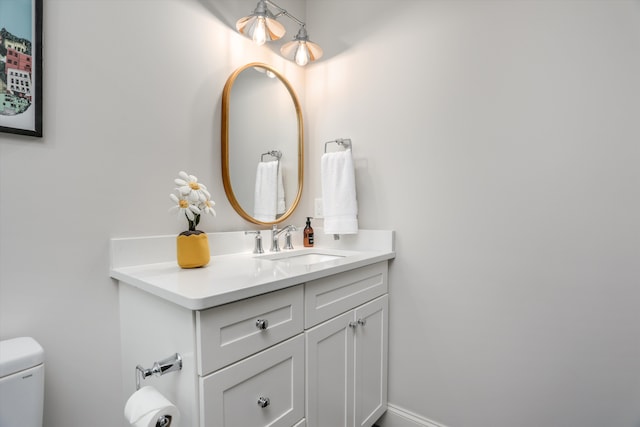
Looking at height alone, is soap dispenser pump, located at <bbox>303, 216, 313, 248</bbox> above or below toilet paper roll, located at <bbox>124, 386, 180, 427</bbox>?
above

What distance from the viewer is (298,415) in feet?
3.33

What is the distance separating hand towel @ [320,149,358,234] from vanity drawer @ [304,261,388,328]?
0.26m

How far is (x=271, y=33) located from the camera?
151 cm

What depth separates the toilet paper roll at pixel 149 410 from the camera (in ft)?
2.37

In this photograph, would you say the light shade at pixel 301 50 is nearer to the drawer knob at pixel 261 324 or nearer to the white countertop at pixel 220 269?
the white countertop at pixel 220 269

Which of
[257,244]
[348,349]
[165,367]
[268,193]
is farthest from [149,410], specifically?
[268,193]

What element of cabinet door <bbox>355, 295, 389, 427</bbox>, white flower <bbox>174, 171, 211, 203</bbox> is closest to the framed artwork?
white flower <bbox>174, 171, 211, 203</bbox>

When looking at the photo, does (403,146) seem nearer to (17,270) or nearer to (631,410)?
(631,410)

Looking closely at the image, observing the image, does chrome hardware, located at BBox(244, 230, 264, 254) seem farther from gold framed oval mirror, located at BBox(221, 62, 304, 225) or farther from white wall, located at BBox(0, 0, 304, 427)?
white wall, located at BBox(0, 0, 304, 427)

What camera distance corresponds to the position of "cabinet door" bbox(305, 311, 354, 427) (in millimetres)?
1066

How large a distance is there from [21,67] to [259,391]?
3.99 feet

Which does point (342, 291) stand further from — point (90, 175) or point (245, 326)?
point (90, 175)

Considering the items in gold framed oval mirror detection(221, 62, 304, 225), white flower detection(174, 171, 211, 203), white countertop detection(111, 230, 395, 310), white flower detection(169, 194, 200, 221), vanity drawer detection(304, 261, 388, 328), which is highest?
gold framed oval mirror detection(221, 62, 304, 225)

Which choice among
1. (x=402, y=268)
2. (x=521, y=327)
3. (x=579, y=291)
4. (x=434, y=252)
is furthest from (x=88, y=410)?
(x=579, y=291)
